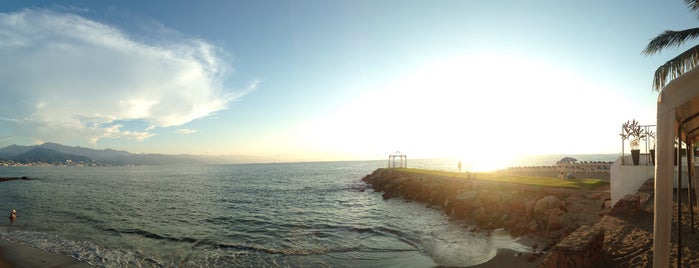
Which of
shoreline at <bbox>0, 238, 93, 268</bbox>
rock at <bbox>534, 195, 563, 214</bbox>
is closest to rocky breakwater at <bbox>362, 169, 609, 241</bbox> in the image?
rock at <bbox>534, 195, 563, 214</bbox>

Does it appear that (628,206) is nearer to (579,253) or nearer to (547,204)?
(547,204)

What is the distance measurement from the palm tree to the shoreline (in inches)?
1111

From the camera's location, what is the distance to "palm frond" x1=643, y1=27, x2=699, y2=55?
52.3 feet

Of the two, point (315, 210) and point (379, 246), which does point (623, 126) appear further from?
point (315, 210)

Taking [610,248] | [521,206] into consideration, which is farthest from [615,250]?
[521,206]

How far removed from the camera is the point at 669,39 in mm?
16297

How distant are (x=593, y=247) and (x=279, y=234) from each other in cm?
1604

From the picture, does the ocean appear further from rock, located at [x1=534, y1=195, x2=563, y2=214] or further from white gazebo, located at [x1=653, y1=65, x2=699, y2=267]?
white gazebo, located at [x1=653, y1=65, x2=699, y2=267]

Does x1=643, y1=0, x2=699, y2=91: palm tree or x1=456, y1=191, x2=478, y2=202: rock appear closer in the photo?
x1=643, y1=0, x2=699, y2=91: palm tree

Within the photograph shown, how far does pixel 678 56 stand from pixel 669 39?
1.46 meters

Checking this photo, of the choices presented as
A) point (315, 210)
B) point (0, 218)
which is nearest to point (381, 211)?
point (315, 210)

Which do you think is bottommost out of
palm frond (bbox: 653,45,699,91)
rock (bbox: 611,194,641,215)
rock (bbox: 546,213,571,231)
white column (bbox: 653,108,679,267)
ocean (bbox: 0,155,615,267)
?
ocean (bbox: 0,155,615,267)

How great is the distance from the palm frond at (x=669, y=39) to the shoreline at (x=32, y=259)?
29019 mm

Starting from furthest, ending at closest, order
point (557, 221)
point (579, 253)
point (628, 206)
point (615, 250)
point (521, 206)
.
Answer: point (521, 206) < point (557, 221) < point (628, 206) < point (615, 250) < point (579, 253)
